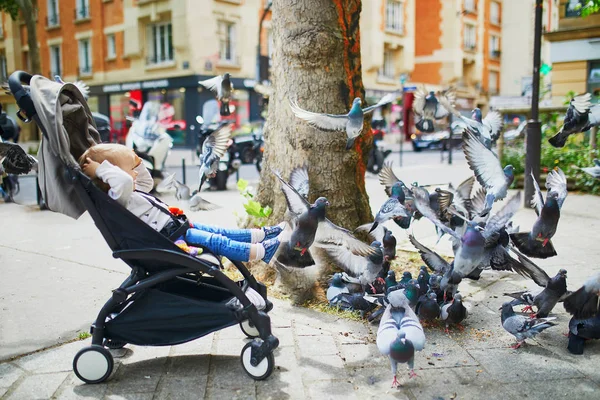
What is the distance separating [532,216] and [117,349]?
21.8 feet

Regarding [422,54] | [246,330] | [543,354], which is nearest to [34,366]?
[246,330]

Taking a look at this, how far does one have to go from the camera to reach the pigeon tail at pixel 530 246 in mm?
3748

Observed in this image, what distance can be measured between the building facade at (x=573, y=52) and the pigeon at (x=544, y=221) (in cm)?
1350

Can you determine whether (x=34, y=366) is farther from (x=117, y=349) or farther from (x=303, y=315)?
(x=303, y=315)

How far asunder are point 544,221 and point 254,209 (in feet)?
7.34

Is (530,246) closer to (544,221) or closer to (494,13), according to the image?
(544,221)

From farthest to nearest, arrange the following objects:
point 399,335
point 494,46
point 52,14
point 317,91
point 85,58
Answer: point 494,46
point 52,14
point 85,58
point 317,91
point 399,335

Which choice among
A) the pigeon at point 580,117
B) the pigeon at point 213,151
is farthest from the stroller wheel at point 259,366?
the pigeon at point 580,117

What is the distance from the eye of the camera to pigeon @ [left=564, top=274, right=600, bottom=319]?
3117mm

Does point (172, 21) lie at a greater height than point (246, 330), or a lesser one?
greater

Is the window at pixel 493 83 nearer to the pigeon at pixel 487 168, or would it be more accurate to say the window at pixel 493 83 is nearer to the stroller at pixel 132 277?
the pigeon at pixel 487 168

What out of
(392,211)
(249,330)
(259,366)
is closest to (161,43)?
(392,211)

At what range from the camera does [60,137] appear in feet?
9.37

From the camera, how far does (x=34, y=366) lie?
3174 mm
